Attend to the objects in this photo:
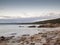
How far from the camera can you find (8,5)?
2.15m

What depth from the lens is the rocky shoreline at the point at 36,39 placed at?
2.02 m

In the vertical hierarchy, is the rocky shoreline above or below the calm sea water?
below

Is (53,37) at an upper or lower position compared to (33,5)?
lower

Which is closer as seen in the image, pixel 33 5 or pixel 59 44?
pixel 59 44

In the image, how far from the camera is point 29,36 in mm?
2066

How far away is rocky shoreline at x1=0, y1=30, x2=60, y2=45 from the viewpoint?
202 cm

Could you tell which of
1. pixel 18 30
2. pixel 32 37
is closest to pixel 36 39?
pixel 32 37

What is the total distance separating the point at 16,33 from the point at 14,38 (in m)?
0.08

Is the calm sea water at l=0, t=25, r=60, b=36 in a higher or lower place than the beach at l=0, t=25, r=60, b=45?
higher

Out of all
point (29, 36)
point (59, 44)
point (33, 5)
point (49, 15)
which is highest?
point (33, 5)

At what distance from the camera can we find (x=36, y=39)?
6.70ft

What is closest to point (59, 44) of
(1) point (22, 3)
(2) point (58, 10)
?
(2) point (58, 10)

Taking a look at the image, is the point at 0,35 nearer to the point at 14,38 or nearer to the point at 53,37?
the point at 14,38

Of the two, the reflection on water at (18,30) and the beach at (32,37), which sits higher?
the reflection on water at (18,30)
